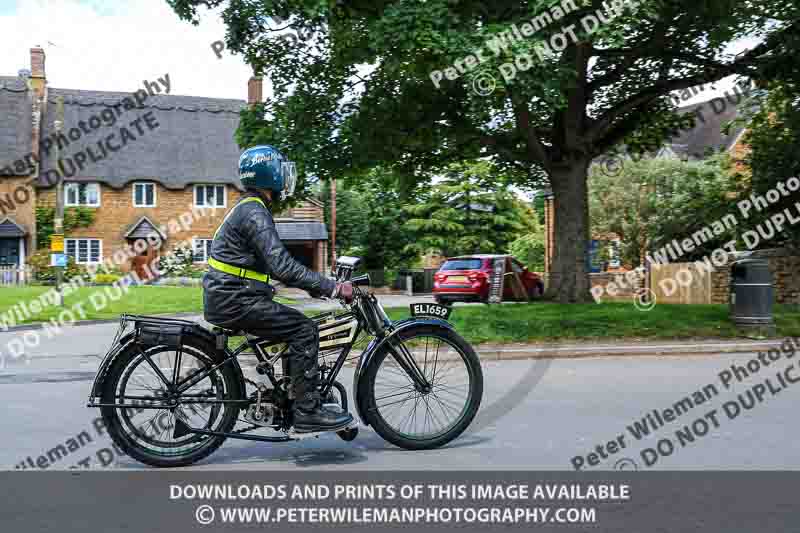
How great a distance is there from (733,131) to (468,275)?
29.2 metres

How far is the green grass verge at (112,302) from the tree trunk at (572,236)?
10118 millimetres

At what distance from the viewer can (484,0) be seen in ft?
49.5

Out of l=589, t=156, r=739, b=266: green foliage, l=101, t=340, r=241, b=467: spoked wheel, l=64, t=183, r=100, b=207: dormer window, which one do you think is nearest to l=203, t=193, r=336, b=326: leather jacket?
l=101, t=340, r=241, b=467: spoked wheel

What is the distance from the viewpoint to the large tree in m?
13.7

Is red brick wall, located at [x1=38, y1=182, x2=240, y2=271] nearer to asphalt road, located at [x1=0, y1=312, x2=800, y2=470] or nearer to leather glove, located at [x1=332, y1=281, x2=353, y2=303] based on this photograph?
asphalt road, located at [x1=0, y1=312, x2=800, y2=470]

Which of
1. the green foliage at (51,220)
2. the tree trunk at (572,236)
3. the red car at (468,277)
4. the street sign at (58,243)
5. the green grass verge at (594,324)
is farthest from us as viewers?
the green foliage at (51,220)

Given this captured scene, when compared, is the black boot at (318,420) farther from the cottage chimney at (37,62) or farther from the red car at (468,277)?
the cottage chimney at (37,62)

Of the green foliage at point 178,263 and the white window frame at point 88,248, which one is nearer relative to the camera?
the green foliage at point 178,263

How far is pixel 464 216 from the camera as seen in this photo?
165 ft

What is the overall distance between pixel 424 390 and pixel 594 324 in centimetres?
830

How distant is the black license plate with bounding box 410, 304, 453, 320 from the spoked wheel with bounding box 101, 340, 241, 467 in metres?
1.37

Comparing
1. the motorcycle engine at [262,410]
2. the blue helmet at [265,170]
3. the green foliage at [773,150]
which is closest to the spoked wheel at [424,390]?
the motorcycle engine at [262,410]

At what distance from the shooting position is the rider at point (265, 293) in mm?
5180

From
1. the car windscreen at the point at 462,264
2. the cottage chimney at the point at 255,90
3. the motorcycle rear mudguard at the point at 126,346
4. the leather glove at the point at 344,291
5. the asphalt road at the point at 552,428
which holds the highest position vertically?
the cottage chimney at the point at 255,90
